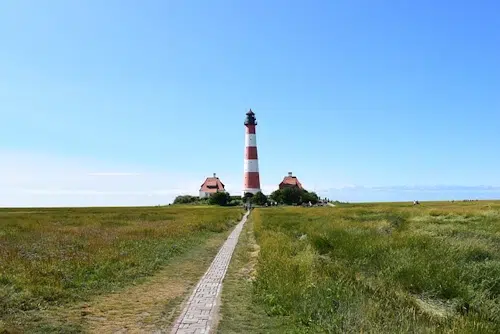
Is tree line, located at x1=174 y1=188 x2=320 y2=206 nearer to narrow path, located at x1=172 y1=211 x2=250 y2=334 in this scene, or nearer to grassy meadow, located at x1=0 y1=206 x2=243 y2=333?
grassy meadow, located at x1=0 y1=206 x2=243 y2=333

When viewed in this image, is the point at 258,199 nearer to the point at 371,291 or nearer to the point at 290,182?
the point at 290,182

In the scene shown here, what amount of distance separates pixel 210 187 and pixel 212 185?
81 centimetres

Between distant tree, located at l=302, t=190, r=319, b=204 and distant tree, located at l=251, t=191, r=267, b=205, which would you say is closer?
distant tree, located at l=251, t=191, r=267, b=205

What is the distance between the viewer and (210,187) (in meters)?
116

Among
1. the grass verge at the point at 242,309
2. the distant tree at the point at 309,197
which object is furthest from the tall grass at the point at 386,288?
the distant tree at the point at 309,197

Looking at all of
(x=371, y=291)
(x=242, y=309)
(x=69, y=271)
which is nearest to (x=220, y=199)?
(x=69, y=271)

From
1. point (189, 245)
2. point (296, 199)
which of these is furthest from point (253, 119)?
point (189, 245)

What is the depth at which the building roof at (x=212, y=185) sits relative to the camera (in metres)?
115

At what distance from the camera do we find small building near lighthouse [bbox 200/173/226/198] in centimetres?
11450

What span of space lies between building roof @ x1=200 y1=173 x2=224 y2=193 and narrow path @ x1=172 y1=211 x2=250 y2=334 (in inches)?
3915

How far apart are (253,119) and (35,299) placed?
82935mm


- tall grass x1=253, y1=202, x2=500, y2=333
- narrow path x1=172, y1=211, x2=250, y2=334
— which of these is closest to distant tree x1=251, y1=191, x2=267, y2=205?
tall grass x1=253, y1=202, x2=500, y2=333

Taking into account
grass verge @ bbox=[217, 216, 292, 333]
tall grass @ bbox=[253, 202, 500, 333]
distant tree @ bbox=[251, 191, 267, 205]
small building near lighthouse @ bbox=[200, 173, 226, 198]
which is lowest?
grass verge @ bbox=[217, 216, 292, 333]

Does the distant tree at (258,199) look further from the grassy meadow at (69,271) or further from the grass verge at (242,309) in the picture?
the grass verge at (242,309)
